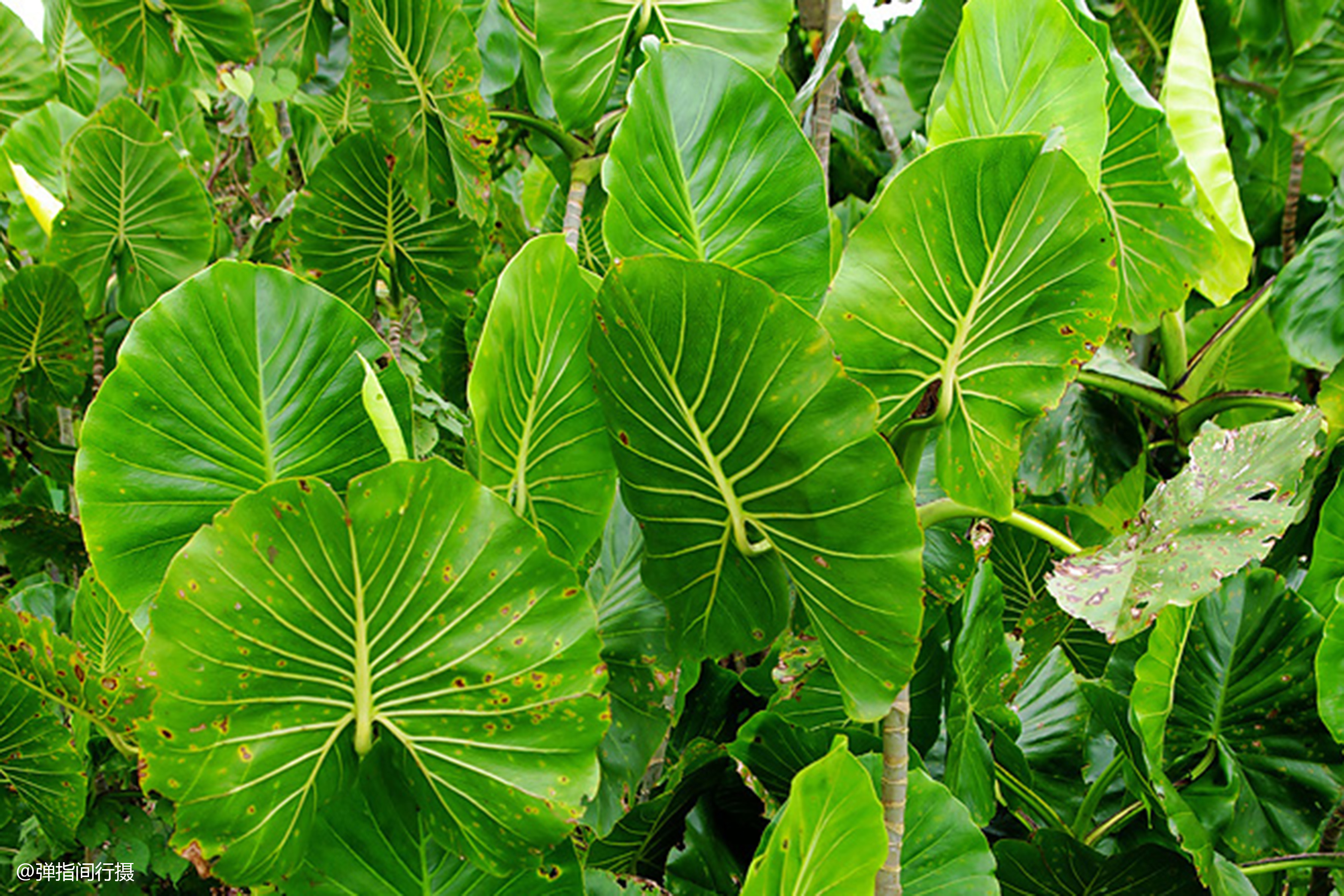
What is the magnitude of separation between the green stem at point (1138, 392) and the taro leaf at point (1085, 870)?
548 mm

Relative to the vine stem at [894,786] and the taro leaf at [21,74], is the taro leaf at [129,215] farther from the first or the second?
the vine stem at [894,786]

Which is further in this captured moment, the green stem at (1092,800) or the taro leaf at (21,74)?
the taro leaf at (21,74)

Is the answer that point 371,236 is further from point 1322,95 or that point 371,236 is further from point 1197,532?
point 1322,95

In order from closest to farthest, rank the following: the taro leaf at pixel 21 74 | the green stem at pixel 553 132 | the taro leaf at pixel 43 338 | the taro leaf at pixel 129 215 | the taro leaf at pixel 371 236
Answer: the green stem at pixel 553 132 → the taro leaf at pixel 371 236 → the taro leaf at pixel 129 215 → the taro leaf at pixel 43 338 → the taro leaf at pixel 21 74

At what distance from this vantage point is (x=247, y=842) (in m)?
0.35

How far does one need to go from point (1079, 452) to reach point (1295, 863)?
0.57m

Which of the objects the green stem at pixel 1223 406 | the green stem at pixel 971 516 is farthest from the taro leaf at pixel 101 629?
the green stem at pixel 1223 406

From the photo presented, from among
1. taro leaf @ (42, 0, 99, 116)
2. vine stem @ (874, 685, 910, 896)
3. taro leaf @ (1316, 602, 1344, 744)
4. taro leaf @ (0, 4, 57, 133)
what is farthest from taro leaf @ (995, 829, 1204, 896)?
taro leaf @ (42, 0, 99, 116)

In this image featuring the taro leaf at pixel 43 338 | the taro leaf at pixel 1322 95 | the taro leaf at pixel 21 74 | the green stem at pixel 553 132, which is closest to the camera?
the green stem at pixel 553 132

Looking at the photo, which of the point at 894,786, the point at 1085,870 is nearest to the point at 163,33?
the point at 894,786

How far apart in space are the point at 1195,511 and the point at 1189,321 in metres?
1.09

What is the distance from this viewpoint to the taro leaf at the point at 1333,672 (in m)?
0.62

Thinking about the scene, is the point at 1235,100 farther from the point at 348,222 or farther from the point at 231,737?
the point at 231,737

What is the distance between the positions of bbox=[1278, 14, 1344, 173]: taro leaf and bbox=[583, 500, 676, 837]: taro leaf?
4.45 feet
